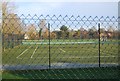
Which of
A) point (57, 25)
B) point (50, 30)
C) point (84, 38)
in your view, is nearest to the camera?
point (57, 25)

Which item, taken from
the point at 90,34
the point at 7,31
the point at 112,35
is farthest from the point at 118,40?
the point at 7,31

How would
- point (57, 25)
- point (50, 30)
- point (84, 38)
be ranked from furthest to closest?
point (84, 38) → point (50, 30) → point (57, 25)

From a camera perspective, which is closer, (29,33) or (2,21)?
(2,21)

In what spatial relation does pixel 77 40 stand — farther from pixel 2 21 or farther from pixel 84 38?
pixel 2 21

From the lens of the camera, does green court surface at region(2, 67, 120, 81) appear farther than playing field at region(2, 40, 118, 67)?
Yes

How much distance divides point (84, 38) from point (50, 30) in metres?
0.75

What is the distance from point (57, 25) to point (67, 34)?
1.97ft

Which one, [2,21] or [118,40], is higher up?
[2,21]

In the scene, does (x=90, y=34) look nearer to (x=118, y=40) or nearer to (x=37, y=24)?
(x=118, y=40)

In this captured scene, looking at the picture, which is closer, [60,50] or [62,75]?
[62,75]

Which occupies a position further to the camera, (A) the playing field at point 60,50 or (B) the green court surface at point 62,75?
(B) the green court surface at point 62,75

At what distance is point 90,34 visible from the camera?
4.64 metres

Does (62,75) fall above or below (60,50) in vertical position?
below

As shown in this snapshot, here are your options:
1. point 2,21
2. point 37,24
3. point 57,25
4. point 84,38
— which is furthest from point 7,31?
point 84,38
